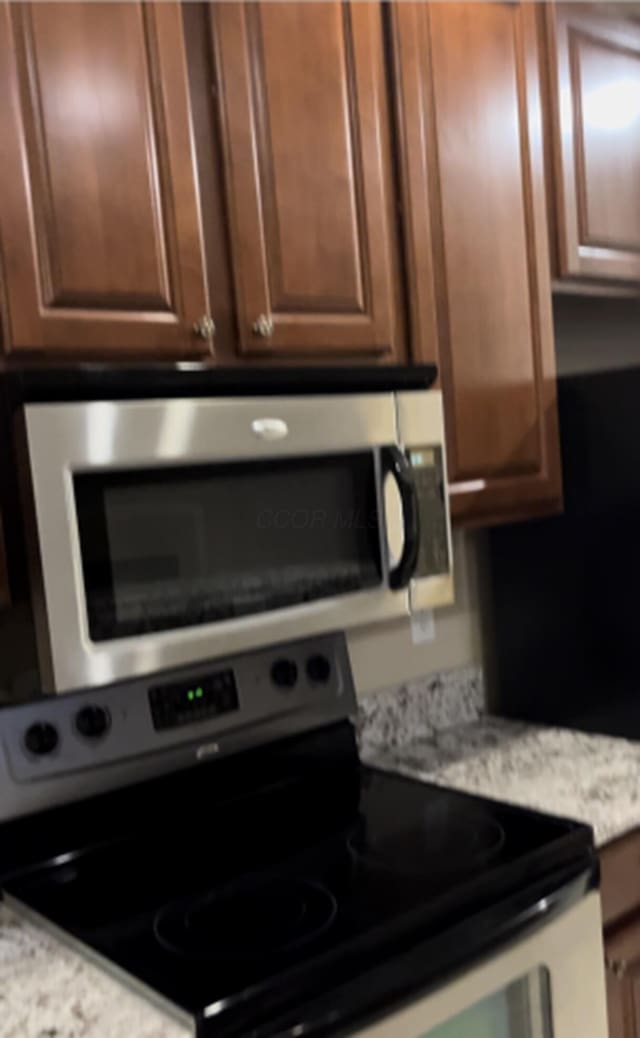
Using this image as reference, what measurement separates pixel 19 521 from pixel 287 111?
0.73 meters

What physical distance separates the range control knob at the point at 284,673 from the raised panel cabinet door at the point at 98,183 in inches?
23.2

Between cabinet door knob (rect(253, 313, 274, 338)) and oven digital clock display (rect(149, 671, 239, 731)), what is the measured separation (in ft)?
1.83

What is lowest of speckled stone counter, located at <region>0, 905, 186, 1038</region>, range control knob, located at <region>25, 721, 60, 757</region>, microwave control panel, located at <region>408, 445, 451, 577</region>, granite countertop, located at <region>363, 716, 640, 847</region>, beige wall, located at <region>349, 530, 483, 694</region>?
granite countertop, located at <region>363, 716, 640, 847</region>

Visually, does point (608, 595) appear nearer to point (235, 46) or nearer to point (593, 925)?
point (593, 925)

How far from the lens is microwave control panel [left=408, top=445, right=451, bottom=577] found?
1.49 metres

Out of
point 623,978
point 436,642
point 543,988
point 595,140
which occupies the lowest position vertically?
point 623,978

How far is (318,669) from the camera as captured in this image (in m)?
1.68

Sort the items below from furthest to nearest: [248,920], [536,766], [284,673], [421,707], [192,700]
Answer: [421,707] → [536,766] → [284,673] → [192,700] → [248,920]

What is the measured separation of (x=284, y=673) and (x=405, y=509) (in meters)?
Answer: 0.40

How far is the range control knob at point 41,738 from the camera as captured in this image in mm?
1340

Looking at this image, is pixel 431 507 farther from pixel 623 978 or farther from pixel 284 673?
pixel 623 978

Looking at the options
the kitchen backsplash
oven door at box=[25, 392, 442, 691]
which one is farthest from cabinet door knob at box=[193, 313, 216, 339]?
the kitchen backsplash

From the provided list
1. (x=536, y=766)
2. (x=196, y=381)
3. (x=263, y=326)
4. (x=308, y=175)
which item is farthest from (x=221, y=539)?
(x=536, y=766)

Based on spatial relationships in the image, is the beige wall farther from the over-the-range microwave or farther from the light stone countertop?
the over-the-range microwave
